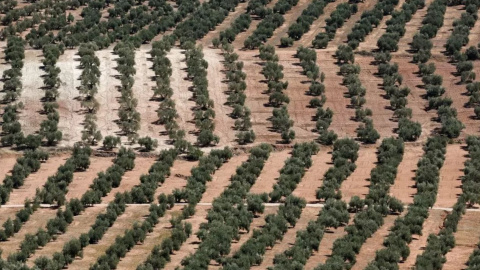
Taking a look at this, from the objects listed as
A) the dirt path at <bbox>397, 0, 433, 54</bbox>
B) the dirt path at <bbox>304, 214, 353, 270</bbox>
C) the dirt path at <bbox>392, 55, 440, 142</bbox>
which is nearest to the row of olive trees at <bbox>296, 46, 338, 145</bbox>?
the dirt path at <bbox>392, 55, 440, 142</bbox>

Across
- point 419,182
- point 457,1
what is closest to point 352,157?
point 419,182

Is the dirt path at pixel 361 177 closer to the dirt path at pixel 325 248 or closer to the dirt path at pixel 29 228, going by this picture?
the dirt path at pixel 325 248

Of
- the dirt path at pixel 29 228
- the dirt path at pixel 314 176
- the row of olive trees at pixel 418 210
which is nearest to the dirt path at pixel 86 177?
the dirt path at pixel 29 228

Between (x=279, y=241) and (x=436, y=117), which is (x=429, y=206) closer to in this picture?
(x=279, y=241)

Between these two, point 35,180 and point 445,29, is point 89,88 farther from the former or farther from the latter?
point 445,29

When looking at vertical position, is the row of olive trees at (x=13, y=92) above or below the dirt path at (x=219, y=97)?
above

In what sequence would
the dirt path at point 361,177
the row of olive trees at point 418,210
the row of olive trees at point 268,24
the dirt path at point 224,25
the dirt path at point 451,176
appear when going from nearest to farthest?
the row of olive trees at point 418,210 < the dirt path at point 451,176 < the dirt path at point 361,177 < the row of olive trees at point 268,24 < the dirt path at point 224,25
